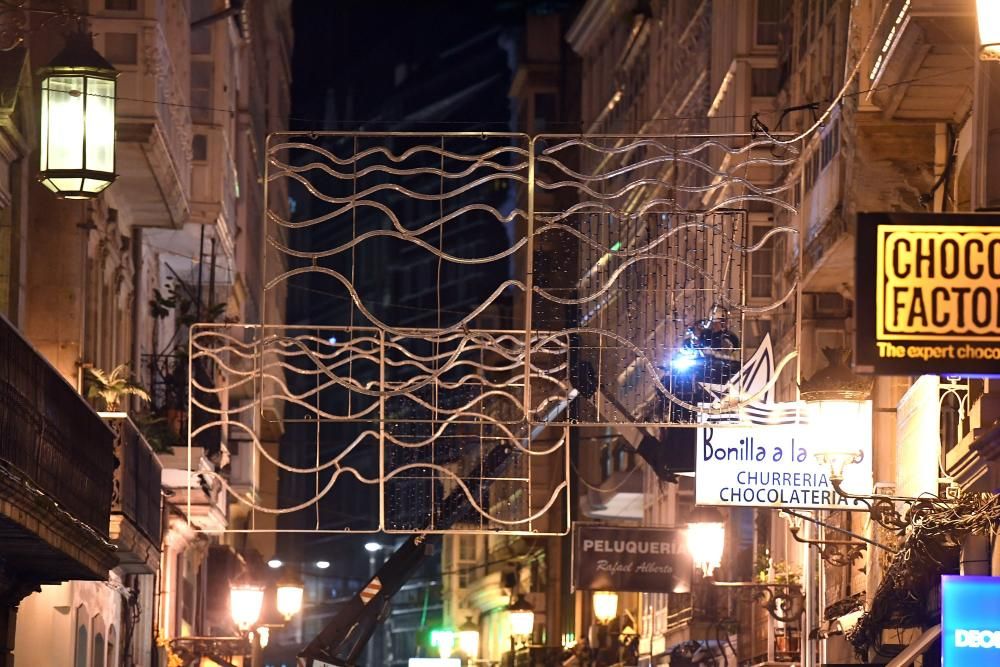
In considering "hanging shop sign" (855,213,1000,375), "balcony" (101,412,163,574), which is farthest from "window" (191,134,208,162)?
"hanging shop sign" (855,213,1000,375)

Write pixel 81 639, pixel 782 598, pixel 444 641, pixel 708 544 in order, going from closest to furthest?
pixel 81 639 < pixel 708 544 < pixel 782 598 < pixel 444 641

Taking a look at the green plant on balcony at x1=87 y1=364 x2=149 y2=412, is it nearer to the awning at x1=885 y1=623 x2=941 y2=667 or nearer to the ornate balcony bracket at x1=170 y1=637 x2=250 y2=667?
the ornate balcony bracket at x1=170 y1=637 x2=250 y2=667

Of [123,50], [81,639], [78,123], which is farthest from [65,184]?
[81,639]

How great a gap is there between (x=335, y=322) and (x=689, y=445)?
79.5 meters

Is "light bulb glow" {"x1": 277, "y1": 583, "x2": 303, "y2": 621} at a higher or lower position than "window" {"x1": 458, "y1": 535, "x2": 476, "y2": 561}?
lower

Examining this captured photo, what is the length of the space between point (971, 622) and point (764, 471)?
26.2 feet

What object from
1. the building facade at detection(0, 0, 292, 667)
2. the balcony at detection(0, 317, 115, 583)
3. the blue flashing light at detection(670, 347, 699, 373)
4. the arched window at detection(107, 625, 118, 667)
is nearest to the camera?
the balcony at detection(0, 317, 115, 583)

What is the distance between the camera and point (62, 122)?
1859 cm

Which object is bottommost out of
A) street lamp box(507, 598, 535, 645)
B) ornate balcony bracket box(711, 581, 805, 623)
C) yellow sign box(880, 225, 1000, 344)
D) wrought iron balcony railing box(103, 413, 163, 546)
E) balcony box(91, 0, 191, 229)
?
street lamp box(507, 598, 535, 645)

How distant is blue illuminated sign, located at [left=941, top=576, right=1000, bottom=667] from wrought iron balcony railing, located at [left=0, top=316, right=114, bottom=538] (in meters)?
6.36

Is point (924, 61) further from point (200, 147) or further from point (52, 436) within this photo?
point (200, 147)

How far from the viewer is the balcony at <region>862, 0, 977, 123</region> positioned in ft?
58.8

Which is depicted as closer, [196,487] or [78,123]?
[78,123]

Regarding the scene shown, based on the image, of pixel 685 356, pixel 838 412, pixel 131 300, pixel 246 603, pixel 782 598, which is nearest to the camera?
pixel 838 412
